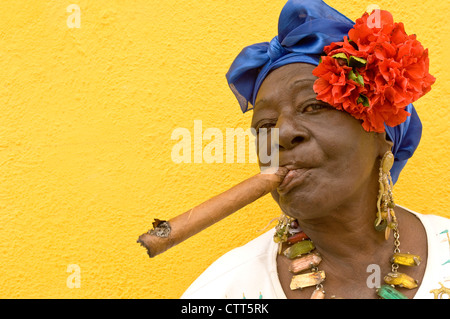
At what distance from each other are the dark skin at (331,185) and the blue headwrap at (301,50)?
5 cm

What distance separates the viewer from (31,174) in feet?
9.78

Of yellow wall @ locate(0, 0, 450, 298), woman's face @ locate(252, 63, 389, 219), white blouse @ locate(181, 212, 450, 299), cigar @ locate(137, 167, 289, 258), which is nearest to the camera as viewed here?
cigar @ locate(137, 167, 289, 258)

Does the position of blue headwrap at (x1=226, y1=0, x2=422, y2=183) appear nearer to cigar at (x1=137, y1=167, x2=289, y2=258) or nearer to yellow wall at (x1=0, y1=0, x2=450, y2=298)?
cigar at (x1=137, y1=167, x2=289, y2=258)

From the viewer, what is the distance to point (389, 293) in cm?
203

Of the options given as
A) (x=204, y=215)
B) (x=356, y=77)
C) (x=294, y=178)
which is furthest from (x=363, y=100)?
(x=204, y=215)

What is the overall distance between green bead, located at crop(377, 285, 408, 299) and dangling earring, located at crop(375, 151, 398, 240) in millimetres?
176

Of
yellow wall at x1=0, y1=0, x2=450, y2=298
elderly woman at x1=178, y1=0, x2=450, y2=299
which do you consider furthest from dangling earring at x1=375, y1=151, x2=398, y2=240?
yellow wall at x1=0, y1=0, x2=450, y2=298

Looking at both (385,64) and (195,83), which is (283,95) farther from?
(195,83)

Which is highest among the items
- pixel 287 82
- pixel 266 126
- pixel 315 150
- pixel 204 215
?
pixel 287 82

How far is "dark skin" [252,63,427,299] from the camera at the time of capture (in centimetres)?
195

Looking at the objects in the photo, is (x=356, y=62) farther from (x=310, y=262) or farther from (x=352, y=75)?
(x=310, y=262)

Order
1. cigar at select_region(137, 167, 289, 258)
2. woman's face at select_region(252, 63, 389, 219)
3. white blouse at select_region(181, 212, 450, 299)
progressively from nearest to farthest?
cigar at select_region(137, 167, 289, 258) < woman's face at select_region(252, 63, 389, 219) < white blouse at select_region(181, 212, 450, 299)

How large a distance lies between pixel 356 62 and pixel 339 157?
31 cm

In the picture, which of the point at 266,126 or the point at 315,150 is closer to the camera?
the point at 315,150
